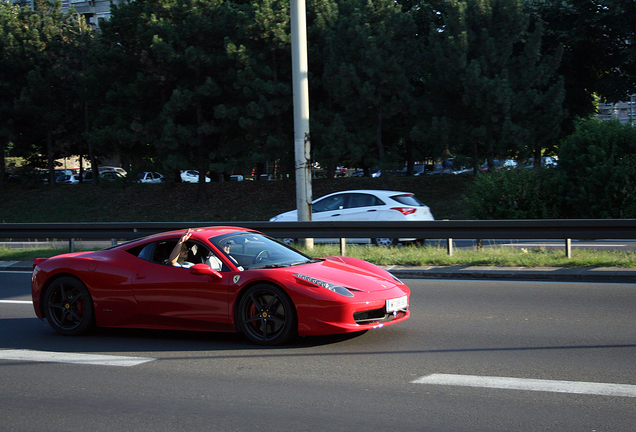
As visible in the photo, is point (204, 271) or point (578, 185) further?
point (578, 185)

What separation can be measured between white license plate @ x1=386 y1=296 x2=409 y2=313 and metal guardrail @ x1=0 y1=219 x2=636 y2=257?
5868mm

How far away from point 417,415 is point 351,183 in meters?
29.5

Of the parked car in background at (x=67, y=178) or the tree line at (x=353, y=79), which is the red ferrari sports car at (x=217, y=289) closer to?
the tree line at (x=353, y=79)

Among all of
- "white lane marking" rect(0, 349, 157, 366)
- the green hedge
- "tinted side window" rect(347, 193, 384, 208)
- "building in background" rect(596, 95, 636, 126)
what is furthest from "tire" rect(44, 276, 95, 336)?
"building in background" rect(596, 95, 636, 126)

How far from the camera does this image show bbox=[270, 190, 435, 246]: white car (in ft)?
51.2

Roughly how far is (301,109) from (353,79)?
1434 centimetres

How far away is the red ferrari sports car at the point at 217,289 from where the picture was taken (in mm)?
6453

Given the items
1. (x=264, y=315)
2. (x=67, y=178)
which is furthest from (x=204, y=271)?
(x=67, y=178)

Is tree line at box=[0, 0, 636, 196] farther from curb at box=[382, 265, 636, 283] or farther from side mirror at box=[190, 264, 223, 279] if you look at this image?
side mirror at box=[190, 264, 223, 279]

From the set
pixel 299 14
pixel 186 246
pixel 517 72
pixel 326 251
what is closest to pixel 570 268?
pixel 326 251

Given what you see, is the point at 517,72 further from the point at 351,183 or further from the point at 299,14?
the point at 299,14

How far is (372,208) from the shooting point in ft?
52.7

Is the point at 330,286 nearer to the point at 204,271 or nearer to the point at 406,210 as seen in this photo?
the point at 204,271

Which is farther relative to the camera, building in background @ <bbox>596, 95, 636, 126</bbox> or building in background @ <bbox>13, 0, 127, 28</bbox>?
building in background @ <bbox>13, 0, 127, 28</bbox>
